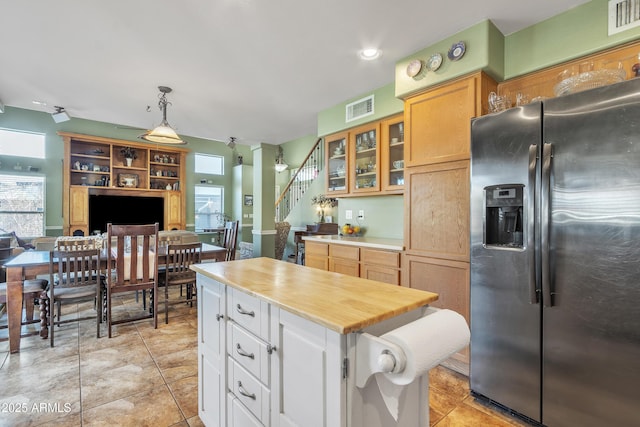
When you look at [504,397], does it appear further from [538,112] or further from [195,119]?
[195,119]

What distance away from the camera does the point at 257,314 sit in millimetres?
1262

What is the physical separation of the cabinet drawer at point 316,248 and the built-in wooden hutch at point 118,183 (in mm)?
4392

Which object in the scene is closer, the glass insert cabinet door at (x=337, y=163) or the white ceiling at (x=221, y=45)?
the white ceiling at (x=221, y=45)

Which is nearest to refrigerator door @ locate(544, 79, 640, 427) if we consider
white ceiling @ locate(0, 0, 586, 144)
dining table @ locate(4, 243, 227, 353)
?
white ceiling @ locate(0, 0, 586, 144)

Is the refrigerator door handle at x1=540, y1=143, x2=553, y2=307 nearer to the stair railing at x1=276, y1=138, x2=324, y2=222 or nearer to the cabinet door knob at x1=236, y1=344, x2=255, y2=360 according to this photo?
the cabinet door knob at x1=236, y1=344, x2=255, y2=360

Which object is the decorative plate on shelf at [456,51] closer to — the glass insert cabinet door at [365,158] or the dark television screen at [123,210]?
the glass insert cabinet door at [365,158]

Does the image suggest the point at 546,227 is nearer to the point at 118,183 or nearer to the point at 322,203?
the point at 322,203

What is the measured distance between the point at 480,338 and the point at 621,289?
0.83 metres

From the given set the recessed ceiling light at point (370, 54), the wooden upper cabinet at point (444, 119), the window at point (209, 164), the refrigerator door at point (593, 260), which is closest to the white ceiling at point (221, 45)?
the recessed ceiling light at point (370, 54)

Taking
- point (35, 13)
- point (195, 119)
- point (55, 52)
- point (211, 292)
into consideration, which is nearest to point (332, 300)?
point (211, 292)

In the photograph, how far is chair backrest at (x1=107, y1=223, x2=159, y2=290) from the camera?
10.1 ft

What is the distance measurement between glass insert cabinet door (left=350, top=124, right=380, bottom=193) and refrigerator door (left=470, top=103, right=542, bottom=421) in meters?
1.50

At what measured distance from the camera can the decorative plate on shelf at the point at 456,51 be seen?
7.89 ft

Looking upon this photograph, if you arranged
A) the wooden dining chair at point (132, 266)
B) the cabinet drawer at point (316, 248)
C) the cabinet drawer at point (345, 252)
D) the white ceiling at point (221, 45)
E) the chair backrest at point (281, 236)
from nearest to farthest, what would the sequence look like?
the white ceiling at point (221, 45), the wooden dining chair at point (132, 266), the cabinet drawer at point (345, 252), the cabinet drawer at point (316, 248), the chair backrest at point (281, 236)
